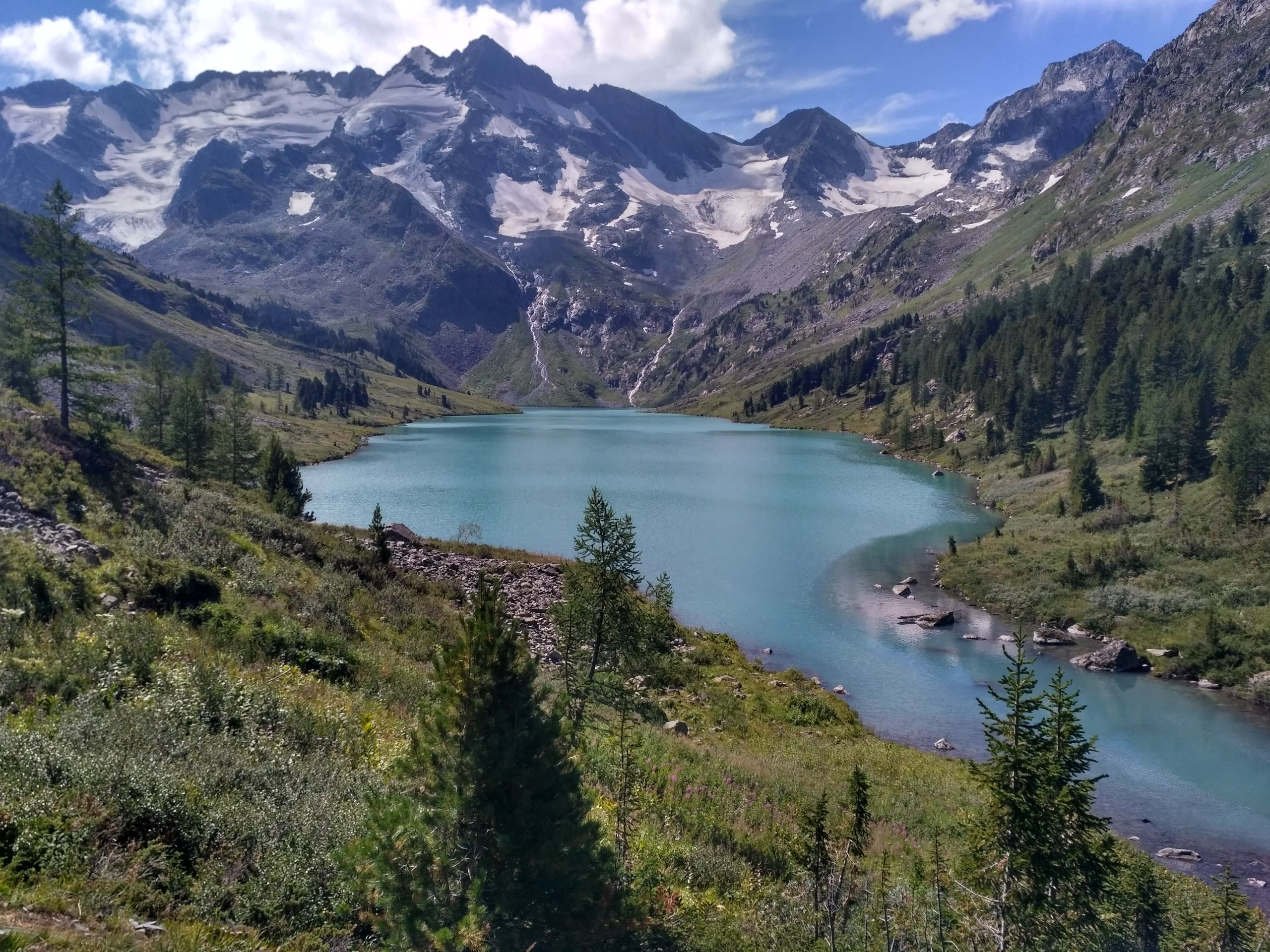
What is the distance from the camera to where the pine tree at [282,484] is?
47.1 metres

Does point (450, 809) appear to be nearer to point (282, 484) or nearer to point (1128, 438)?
point (282, 484)

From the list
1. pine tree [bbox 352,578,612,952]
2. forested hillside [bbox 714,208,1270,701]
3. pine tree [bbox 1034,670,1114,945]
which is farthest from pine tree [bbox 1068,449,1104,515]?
pine tree [bbox 352,578,612,952]

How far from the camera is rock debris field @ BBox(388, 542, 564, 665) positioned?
37.2 m

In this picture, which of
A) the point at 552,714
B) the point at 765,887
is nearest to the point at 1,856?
the point at 552,714

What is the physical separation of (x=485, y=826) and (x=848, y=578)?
49170 mm

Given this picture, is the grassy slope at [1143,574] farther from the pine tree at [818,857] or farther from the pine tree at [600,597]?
the pine tree at [818,857]

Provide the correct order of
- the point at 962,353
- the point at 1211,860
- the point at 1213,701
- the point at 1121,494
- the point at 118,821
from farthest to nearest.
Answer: the point at 962,353 → the point at 1121,494 → the point at 1213,701 → the point at 1211,860 → the point at 118,821

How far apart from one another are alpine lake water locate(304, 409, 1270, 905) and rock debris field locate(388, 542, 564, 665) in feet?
30.1

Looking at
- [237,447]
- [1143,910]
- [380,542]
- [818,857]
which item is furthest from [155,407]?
[1143,910]

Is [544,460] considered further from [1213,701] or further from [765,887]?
[765,887]

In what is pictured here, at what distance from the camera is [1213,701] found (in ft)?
109

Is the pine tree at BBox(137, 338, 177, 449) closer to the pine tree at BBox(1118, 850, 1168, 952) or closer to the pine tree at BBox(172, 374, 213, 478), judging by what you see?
the pine tree at BBox(172, 374, 213, 478)

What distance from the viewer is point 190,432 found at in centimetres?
5450

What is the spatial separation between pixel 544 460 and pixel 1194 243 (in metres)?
146
